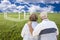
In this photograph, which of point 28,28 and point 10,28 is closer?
point 28,28

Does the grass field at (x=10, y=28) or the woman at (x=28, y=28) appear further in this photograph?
the grass field at (x=10, y=28)

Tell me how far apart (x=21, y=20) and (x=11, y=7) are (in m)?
0.44

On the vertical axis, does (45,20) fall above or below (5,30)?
above

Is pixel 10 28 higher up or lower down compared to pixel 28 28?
lower down

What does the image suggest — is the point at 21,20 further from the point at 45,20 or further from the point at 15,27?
the point at 45,20

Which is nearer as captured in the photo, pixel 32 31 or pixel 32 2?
pixel 32 31

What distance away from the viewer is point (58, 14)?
237 inches

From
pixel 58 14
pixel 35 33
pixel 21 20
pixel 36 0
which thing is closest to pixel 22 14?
pixel 21 20

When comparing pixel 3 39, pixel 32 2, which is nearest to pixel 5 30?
pixel 3 39

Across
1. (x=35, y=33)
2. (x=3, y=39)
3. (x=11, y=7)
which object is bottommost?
(x=3, y=39)

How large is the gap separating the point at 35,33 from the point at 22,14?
148 centimetres

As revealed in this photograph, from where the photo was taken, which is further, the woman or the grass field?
the grass field

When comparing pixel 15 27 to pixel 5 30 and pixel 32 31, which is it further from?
pixel 32 31

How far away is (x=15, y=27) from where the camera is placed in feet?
19.3
